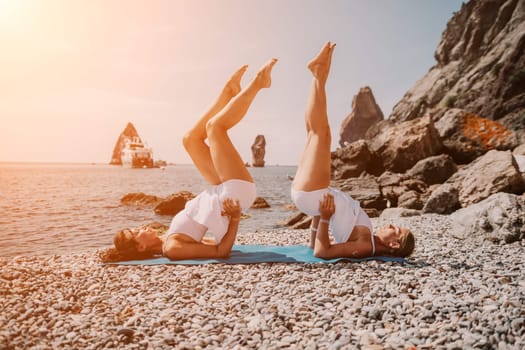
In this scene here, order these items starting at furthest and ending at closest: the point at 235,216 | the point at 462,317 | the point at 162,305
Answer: the point at 235,216 → the point at 162,305 → the point at 462,317

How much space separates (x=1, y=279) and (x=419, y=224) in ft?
29.2

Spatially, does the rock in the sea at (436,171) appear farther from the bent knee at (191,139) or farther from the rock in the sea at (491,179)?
the bent knee at (191,139)

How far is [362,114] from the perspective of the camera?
11294 centimetres

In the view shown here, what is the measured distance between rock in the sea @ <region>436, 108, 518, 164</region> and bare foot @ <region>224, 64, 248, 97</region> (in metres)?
16.3

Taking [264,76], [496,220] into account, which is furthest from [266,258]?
[496,220]

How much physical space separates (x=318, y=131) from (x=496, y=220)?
4.41 m

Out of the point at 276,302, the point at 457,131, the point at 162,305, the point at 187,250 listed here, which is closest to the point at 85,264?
the point at 187,250

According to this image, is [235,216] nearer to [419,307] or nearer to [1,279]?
[419,307]

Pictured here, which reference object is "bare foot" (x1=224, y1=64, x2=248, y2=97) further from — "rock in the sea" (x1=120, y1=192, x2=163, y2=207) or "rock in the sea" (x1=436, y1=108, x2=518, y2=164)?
"rock in the sea" (x1=120, y1=192, x2=163, y2=207)

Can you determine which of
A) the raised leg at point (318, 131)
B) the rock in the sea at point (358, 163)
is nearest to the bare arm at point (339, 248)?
the raised leg at point (318, 131)

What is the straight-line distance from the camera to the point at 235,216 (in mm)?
5316

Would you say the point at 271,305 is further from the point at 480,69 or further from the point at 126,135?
the point at 126,135

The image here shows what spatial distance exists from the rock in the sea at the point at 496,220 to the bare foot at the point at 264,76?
5.26 meters

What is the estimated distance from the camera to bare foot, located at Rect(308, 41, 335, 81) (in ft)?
17.1
